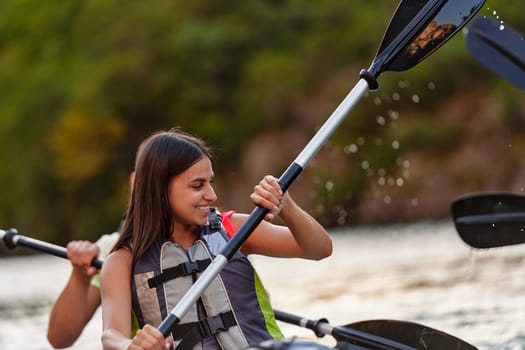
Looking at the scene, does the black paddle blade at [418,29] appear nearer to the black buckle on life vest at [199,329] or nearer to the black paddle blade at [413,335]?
the black paddle blade at [413,335]

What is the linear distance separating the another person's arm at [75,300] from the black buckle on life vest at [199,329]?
1.07 meters

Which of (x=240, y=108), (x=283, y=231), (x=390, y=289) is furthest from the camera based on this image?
(x=240, y=108)

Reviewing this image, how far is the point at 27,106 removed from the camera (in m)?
20.7

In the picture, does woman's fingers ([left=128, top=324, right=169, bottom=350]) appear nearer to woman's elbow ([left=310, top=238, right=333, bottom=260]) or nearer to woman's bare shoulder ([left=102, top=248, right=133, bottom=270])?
woman's bare shoulder ([left=102, top=248, right=133, bottom=270])

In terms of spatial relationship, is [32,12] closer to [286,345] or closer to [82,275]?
[82,275]

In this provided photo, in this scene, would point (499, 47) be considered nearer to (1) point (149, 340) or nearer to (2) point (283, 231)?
(2) point (283, 231)

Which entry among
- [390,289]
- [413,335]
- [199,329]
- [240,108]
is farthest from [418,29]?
[240,108]

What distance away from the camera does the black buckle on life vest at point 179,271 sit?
2777 mm

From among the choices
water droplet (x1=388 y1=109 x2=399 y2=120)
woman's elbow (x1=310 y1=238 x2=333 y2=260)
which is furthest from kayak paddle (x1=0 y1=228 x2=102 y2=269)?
water droplet (x1=388 y1=109 x2=399 y2=120)

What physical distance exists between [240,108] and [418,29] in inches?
609

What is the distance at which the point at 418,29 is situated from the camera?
3.25 meters

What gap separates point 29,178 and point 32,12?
17.1 feet

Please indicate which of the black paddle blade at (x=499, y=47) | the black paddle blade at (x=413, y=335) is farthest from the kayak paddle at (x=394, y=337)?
the black paddle blade at (x=499, y=47)

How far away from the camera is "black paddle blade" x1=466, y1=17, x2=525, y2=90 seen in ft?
14.7
